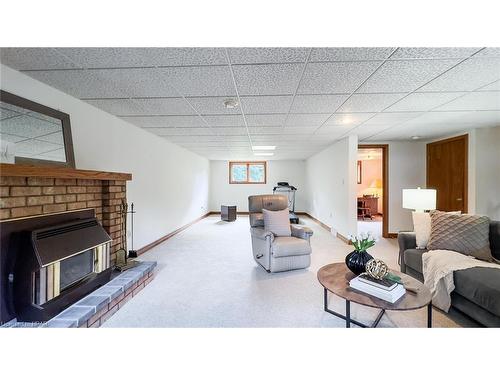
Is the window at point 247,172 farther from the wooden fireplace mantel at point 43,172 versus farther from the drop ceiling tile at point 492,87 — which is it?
the drop ceiling tile at point 492,87

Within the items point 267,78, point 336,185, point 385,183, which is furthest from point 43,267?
point 385,183

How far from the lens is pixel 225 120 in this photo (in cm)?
309

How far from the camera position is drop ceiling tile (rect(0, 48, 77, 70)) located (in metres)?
1.46

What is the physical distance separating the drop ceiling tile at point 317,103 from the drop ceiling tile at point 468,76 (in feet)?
2.60

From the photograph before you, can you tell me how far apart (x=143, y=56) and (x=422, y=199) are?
3661 millimetres

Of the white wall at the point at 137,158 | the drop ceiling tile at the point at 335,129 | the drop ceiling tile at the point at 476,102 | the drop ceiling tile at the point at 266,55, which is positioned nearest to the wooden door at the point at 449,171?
the drop ceiling tile at the point at 476,102

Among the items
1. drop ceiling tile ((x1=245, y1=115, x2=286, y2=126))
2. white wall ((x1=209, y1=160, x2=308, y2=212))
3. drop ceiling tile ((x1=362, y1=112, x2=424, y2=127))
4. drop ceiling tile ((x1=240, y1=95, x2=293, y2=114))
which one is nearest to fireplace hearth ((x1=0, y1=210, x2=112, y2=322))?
drop ceiling tile ((x1=240, y1=95, x2=293, y2=114))

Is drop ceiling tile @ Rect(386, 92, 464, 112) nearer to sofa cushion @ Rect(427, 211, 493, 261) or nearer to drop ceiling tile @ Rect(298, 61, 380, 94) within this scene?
drop ceiling tile @ Rect(298, 61, 380, 94)

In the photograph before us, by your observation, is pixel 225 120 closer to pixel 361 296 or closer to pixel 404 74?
pixel 404 74

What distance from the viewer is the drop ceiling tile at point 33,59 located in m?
1.46
